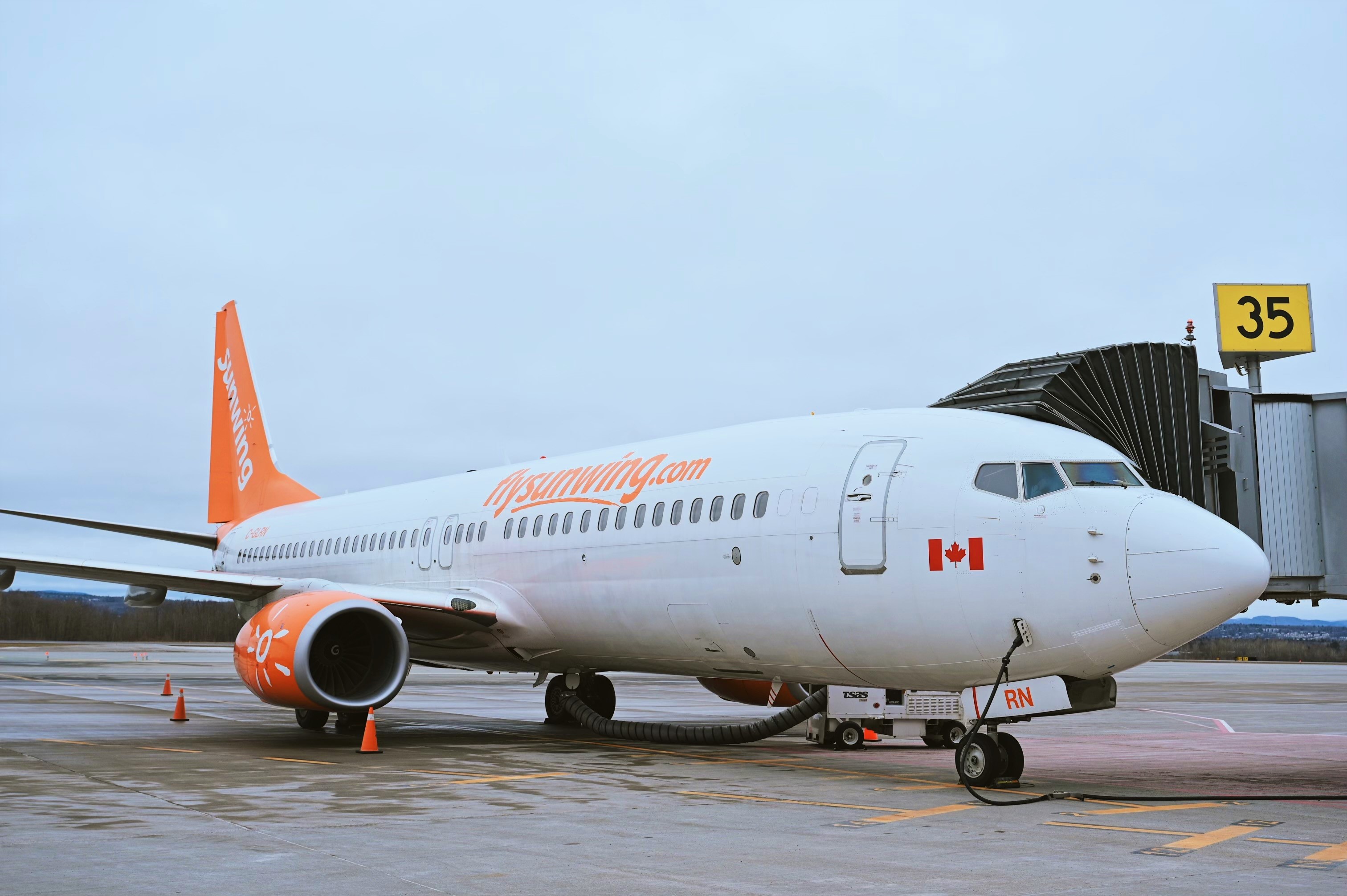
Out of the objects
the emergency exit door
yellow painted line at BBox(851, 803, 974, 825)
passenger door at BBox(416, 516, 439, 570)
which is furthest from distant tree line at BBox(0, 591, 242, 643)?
yellow painted line at BBox(851, 803, 974, 825)

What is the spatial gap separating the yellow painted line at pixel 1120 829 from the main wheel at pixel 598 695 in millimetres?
10583

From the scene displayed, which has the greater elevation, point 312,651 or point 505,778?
point 312,651

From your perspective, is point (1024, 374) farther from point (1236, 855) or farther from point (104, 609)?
point (104, 609)

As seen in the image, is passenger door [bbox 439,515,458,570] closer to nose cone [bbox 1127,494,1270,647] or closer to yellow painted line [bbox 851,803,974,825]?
yellow painted line [bbox 851,803,974,825]

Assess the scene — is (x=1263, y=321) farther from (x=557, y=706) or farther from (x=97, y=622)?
(x=97, y=622)

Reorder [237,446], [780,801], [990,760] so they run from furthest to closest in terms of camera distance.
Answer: [237,446] < [990,760] < [780,801]

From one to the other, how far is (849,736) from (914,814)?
21.1ft

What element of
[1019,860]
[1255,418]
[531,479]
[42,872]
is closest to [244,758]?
[531,479]

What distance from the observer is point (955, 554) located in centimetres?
1084

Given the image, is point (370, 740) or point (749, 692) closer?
point (370, 740)

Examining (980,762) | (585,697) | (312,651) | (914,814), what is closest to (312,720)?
(312,651)

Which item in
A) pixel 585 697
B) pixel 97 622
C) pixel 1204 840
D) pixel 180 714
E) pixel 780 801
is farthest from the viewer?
pixel 97 622

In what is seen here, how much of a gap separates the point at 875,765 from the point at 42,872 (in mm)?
Result: 8653

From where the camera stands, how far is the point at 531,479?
1722 cm
